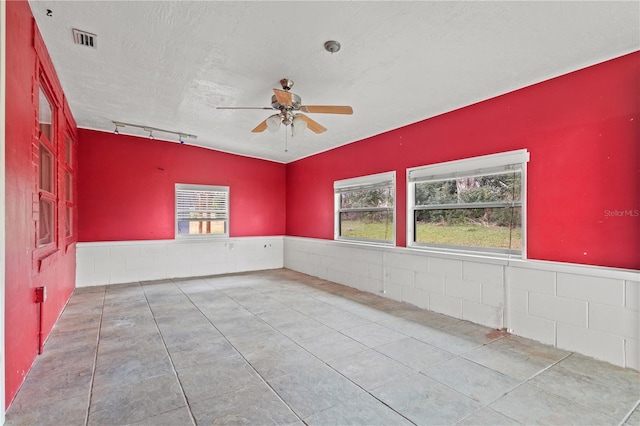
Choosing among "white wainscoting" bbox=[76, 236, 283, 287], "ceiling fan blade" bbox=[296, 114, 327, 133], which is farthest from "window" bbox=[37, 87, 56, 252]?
"ceiling fan blade" bbox=[296, 114, 327, 133]

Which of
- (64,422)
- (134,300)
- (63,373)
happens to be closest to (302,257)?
(134,300)

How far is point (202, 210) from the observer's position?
6.76m

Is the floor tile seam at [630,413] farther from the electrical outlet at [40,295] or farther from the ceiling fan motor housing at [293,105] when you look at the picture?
the electrical outlet at [40,295]

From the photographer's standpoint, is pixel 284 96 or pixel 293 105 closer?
pixel 284 96

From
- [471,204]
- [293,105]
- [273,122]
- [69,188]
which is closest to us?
[293,105]

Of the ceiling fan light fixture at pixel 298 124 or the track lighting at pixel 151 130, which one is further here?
the track lighting at pixel 151 130

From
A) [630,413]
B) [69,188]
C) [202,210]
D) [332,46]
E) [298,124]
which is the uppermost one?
[332,46]

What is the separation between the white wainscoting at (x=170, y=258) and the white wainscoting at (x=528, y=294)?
3.05 meters

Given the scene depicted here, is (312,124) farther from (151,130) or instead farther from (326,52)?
(151,130)

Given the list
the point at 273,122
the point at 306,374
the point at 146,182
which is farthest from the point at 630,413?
the point at 146,182

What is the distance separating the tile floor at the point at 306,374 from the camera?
6.56 ft

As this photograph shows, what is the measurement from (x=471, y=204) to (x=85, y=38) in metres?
4.35

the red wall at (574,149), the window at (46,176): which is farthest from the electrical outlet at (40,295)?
the red wall at (574,149)

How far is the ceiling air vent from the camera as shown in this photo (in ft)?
8.89
